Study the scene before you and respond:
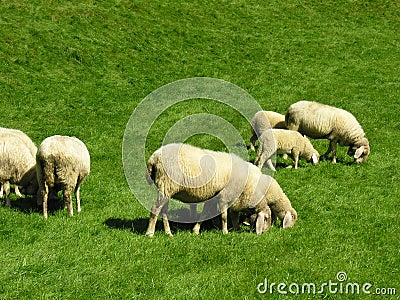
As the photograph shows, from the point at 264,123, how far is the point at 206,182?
7351mm

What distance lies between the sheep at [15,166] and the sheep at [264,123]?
802cm

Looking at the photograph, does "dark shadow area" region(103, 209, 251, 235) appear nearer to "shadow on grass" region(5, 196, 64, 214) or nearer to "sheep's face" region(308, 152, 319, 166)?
"shadow on grass" region(5, 196, 64, 214)

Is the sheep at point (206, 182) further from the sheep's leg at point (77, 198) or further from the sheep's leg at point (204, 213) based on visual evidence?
the sheep's leg at point (77, 198)

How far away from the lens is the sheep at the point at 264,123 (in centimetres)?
1578

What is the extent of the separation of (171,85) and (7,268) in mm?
18771

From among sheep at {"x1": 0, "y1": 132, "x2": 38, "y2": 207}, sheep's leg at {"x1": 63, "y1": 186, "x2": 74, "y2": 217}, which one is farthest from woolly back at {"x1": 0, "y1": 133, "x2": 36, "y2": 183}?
sheep's leg at {"x1": 63, "y1": 186, "x2": 74, "y2": 217}

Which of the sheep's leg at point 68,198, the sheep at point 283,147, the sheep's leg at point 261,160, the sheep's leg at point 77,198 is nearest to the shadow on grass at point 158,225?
the sheep's leg at point 68,198

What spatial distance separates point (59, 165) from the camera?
9.71 metres

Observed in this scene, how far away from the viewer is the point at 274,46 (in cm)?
3069

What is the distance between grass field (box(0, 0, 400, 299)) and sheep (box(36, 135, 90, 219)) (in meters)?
0.63

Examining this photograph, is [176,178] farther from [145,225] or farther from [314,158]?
[314,158]
